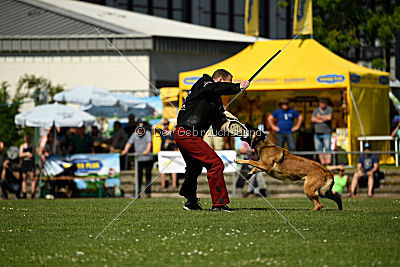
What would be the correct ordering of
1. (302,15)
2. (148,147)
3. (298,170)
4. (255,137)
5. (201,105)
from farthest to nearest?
(302,15) < (148,147) < (255,137) < (298,170) < (201,105)

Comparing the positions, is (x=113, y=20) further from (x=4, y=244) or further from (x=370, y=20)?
(x=4, y=244)

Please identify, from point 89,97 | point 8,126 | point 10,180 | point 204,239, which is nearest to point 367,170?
point 89,97

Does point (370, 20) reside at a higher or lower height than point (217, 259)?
higher

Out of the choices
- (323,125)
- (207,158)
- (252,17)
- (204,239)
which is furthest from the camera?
(252,17)

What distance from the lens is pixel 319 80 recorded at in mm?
21094

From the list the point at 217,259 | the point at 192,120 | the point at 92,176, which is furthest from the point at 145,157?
the point at 217,259

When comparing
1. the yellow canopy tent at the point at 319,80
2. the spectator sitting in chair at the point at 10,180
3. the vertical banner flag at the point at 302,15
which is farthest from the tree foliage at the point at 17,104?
the vertical banner flag at the point at 302,15

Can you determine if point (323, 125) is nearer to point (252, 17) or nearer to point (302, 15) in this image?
point (302, 15)

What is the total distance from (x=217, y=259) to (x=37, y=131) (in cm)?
1623

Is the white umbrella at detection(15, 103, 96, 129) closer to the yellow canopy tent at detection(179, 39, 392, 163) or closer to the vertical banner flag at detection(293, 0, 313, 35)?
the yellow canopy tent at detection(179, 39, 392, 163)

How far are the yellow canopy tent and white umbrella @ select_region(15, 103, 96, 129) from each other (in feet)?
9.63

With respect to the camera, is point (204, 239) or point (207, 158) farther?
point (207, 158)

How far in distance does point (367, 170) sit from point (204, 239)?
11.6 m

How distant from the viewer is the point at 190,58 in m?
33.5
